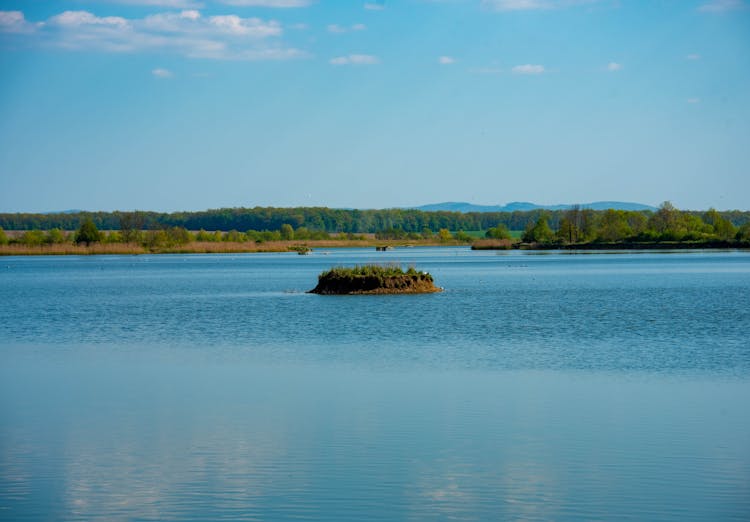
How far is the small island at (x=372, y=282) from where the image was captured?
43656 millimetres

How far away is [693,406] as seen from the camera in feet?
47.8

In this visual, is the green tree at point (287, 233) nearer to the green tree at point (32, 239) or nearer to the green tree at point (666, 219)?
the green tree at point (32, 239)

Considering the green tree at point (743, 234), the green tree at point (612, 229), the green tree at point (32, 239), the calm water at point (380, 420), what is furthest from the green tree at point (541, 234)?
the calm water at point (380, 420)

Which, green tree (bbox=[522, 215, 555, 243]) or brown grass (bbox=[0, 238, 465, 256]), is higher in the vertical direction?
green tree (bbox=[522, 215, 555, 243])

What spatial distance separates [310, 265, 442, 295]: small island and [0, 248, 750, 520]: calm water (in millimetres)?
13000

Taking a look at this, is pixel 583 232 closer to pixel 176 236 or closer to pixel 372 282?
pixel 176 236

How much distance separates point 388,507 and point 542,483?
1.83 m

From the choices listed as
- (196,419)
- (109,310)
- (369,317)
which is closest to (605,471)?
(196,419)

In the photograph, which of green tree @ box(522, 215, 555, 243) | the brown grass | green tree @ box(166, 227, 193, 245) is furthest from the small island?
green tree @ box(522, 215, 555, 243)

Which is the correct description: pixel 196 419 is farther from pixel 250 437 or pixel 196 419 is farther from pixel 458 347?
pixel 458 347

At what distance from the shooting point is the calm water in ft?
32.5

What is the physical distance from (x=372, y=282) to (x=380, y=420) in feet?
97.5

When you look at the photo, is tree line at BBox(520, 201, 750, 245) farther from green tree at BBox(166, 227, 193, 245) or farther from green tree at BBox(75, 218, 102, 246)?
green tree at BBox(75, 218, 102, 246)

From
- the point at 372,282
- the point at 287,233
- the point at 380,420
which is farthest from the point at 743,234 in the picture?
the point at 380,420
